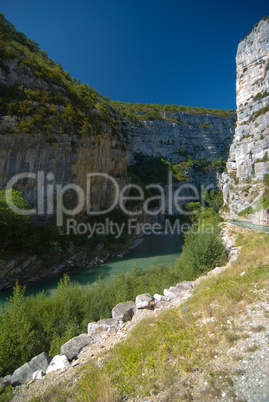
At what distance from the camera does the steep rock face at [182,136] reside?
5347 cm

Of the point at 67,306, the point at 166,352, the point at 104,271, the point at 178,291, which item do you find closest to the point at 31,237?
the point at 104,271

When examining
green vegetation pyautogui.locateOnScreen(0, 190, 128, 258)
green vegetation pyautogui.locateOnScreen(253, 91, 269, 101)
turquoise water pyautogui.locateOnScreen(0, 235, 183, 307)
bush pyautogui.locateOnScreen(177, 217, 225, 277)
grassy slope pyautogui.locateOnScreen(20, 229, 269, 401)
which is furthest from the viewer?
green vegetation pyautogui.locateOnScreen(253, 91, 269, 101)

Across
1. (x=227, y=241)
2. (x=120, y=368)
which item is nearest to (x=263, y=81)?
(x=227, y=241)

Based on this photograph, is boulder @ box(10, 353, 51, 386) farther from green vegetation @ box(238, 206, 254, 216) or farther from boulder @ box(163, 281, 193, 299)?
green vegetation @ box(238, 206, 254, 216)

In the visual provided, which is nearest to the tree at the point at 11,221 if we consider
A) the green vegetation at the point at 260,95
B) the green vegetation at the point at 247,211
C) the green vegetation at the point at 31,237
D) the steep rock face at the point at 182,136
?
the green vegetation at the point at 31,237

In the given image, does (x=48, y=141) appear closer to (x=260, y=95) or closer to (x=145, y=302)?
(x=145, y=302)

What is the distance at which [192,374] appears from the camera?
260cm

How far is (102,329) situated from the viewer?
Result: 538 centimetres

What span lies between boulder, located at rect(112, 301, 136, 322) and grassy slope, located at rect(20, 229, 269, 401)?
1501mm

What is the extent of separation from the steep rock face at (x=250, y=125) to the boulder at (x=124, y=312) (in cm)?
2156

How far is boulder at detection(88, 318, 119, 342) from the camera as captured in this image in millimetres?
4995

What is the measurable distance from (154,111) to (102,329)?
62763 mm

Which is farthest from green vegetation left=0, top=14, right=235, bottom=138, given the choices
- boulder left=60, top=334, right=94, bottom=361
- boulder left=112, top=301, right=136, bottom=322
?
boulder left=60, top=334, right=94, bottom=361

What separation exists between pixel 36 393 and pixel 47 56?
32.8 meters
